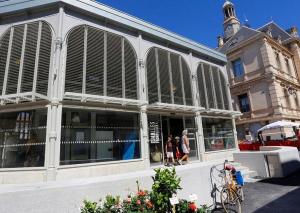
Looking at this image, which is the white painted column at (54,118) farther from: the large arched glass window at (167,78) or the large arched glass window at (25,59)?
the large arched glass window at (167,78)

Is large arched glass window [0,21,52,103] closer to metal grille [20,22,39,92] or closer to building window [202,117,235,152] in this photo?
metal grille [20,22,39,92]

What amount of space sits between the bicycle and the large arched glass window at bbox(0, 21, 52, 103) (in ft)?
23.3

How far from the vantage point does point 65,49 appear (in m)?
9.05

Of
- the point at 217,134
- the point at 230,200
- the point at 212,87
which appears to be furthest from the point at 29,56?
the point at 217,134

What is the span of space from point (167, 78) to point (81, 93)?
5.31 meters

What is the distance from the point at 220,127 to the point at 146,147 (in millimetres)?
6998

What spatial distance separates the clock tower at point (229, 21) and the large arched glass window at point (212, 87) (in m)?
20.2

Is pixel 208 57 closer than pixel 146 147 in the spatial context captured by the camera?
No

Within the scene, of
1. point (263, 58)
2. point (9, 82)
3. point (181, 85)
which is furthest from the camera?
point (263, 58)

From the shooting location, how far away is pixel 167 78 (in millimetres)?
12484

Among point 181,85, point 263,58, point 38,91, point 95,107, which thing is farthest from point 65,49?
point 263,58

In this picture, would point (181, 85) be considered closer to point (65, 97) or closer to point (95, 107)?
point (95, 107)

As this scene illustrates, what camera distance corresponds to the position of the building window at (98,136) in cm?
848

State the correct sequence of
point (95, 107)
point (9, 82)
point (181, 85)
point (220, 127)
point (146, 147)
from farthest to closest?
1. point (220, 127)
2. point (181, 85)
3. point (146, 147)
4. point (95, 107)
5. point (9, 82)
